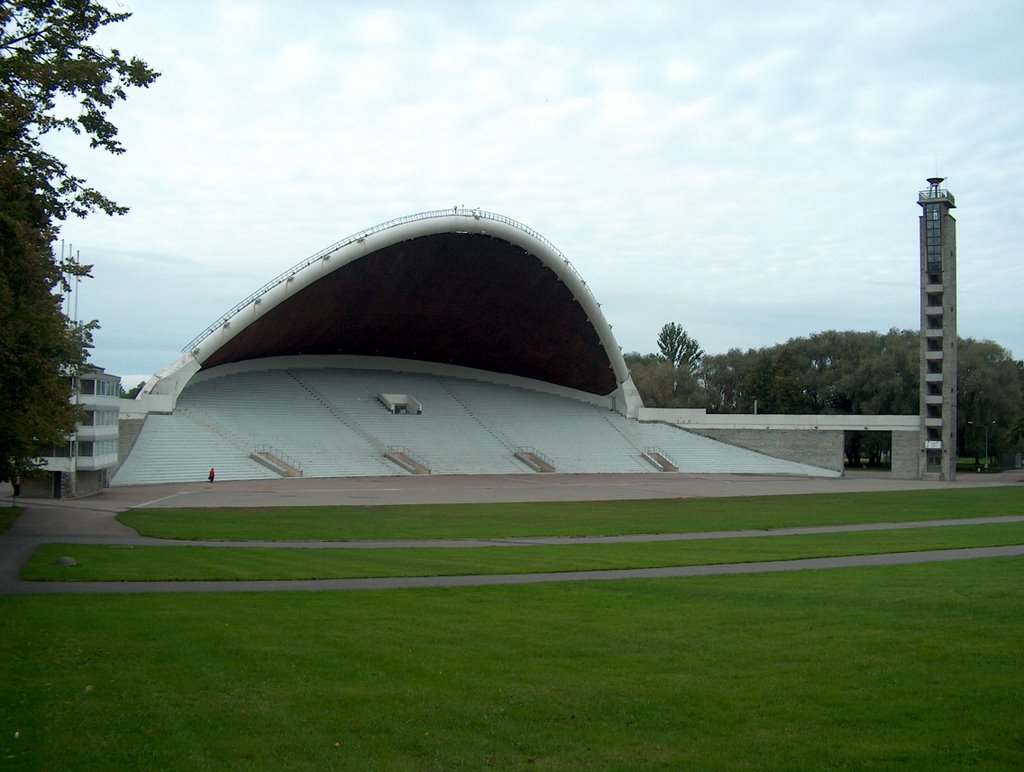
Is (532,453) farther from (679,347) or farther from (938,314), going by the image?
(679,347)

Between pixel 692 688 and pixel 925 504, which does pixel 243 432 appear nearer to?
pixel 925 504

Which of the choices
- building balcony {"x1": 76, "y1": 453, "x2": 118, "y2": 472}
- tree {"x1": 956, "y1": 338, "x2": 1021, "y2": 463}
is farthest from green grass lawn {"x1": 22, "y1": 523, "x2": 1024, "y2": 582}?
tree {"x1": 956, "y1": 338, "x2": 1021, "y2": 463}

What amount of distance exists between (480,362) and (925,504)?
42.6 metres

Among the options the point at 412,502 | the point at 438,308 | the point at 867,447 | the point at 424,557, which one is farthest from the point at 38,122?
the point at 867,447

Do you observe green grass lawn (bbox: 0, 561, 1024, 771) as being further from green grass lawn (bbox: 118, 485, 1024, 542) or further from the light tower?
the light tower

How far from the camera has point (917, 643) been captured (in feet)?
30.7

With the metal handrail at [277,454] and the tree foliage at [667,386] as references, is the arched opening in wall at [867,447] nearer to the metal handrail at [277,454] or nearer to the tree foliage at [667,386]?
the tree foliage at [667,386]

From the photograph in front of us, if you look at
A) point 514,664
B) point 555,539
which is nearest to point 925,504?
point 555,539

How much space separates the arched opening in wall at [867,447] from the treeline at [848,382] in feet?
7.78

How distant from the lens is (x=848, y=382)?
8162 centimetres

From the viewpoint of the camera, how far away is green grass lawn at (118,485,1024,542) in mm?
23594

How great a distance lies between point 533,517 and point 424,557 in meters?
11.3

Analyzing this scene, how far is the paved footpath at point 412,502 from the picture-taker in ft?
47.4

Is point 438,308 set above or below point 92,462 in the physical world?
above
